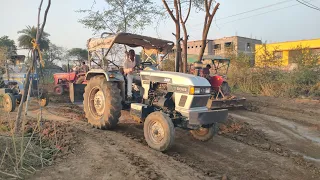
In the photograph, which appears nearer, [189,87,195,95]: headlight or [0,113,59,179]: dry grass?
[0,113,59,179]: dry grass

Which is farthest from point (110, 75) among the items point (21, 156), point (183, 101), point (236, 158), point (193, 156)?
point (236, 158)

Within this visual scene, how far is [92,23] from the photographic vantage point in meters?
18.9

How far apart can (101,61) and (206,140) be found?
128 inches

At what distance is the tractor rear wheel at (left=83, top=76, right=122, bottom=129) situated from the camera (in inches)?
252

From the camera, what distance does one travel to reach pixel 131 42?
23.7 feet

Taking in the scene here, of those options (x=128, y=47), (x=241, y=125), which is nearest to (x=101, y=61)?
(x=128, y=47)

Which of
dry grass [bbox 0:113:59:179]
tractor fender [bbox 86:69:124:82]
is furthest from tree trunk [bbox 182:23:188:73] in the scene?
dry grass [bbox 0:113:59:179]

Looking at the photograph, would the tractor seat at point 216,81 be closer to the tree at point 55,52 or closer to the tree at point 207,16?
the tree at point 207,16

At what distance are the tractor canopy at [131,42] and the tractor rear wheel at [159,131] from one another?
7.22 feet

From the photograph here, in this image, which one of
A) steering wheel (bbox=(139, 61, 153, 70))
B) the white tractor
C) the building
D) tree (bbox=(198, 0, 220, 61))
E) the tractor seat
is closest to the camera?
the white tractor

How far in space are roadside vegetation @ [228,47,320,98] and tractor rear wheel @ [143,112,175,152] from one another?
10594mm

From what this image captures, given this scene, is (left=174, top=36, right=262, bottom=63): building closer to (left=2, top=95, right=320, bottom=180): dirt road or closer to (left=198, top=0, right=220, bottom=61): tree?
(left=198, top=0, right=220, bottom=61): tree

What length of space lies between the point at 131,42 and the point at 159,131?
2.82 m

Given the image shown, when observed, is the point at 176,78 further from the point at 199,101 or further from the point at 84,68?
the point at 84,68
